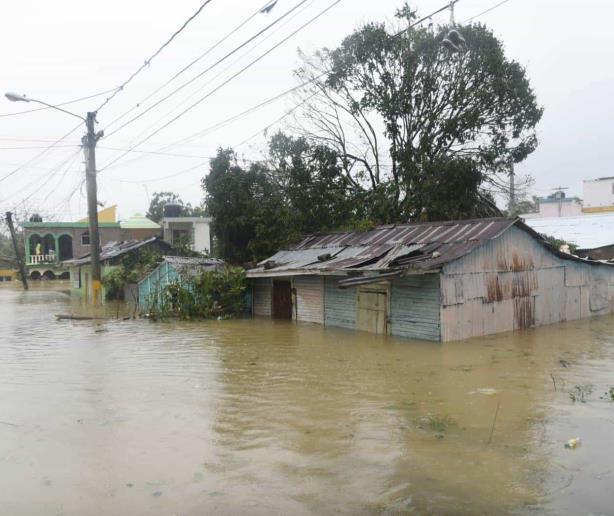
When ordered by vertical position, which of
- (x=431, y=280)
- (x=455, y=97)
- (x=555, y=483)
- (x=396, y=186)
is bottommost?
(x=555, y=483)

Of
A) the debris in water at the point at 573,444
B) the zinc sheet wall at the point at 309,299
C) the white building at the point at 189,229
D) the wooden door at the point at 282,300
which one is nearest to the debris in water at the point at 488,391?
the debris in water at the point at 573,444

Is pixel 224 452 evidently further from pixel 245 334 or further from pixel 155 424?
pixel 245 334

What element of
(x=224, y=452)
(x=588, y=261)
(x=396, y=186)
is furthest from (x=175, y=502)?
(x=396, y=186)

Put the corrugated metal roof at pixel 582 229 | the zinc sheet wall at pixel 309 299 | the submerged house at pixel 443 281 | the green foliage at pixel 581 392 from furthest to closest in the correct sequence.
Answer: the corrugated metal roof at pixel 582 229 < the zinc sheet wall at pixel 309 299 < the submerged house at pixel 443 281 < the green foliage at pixel 581 392

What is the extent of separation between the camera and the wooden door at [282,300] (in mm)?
20562

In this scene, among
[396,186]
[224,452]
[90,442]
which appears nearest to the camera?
[224,452]

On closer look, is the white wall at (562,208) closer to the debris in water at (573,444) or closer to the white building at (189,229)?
the white building at (189,229)

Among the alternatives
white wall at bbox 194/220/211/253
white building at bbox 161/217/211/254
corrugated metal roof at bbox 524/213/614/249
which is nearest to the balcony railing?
white building at bbox 161/217/211/254

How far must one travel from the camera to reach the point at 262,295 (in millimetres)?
21484

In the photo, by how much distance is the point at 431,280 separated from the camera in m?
14.2

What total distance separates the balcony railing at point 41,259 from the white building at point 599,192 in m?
47.3

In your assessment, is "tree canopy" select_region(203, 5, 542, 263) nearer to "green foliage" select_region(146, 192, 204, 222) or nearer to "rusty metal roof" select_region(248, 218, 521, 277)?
"rusty metal roof" select_region(248, 218, 521, 277)

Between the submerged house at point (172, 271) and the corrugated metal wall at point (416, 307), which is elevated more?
the submerged house at point (172, 271)

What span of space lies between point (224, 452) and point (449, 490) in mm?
2691
